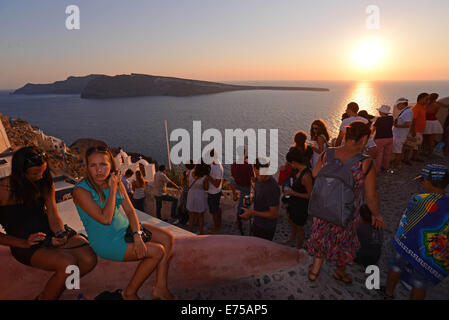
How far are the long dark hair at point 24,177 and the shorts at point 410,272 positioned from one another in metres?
3.77

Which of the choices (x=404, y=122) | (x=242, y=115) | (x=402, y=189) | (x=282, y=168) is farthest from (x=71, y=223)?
(x=242, y=115)

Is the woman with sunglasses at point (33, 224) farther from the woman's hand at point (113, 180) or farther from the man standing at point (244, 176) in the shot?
the man standing at point (244, 176)

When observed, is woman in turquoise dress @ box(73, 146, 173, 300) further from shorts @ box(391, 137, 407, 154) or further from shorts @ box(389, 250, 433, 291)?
shorts @ box(391, 137, 407, 154)

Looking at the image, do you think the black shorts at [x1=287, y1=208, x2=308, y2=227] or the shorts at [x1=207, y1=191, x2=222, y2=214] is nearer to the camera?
the black shorts at [x1=287, y1=208, x2=308, y2=227]

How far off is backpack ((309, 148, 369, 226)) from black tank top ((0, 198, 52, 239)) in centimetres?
282

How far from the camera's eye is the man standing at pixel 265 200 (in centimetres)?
326

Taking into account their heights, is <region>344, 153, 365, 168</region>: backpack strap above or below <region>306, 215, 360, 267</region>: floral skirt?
above

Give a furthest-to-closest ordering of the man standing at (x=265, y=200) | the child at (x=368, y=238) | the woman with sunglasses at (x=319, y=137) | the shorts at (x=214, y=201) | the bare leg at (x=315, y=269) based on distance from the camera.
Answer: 1. the shorts at (x=214, y=201)
2. the woman with sunglasses at (x=319, y=137)
3. the man standing at (x=265, y=200)
4. the child at (x=368, y=238)
5. the bare leg at (x=315, y=269)

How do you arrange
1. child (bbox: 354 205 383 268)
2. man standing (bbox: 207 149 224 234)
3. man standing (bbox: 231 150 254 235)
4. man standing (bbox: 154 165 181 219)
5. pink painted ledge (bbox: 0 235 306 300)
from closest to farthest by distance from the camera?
pink painted ledge (bbox: 0 235 306 300) < child (bbox: 354 205 383 268) < man standing (bbox: 231 150 254 235) < man standing (bbox: 207 149 224 234) < man standing (bbox: 154 165 181 219)

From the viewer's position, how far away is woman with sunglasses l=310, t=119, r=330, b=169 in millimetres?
4600

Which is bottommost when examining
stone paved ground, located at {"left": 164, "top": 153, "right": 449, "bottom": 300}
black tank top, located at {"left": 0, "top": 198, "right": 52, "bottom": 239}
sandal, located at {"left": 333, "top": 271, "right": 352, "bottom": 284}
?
stone paved ground, located at {"left": 164, "top": 153, "right": 449, "bottom": 300}

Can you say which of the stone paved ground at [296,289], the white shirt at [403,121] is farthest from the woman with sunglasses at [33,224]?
the white shirt at [403,121]

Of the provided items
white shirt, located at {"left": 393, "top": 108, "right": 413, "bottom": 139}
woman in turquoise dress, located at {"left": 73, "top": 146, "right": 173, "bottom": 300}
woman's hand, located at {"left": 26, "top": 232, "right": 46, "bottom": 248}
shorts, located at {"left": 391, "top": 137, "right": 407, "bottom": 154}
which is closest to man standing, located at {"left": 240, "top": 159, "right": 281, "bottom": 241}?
woman in turquoise dress, located at {"left": 73, "top": 146, "right": 173, "bottom": 300}

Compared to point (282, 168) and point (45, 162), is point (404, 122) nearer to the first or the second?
point (282, 168)
